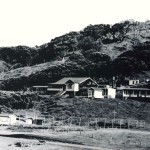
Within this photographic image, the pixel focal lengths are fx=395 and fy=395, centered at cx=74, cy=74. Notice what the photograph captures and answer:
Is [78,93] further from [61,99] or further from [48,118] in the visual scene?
[48,118]

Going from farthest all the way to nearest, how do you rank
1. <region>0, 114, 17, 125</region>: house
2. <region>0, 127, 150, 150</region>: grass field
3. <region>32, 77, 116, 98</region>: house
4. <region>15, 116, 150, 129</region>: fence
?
<region>32, 77, 116, 98</region>: house
<region>0, 114, 17, 125</region>: house
<region>15, 116, 150, 129</region>: fence
<region>0, 127, 150, 150</region>: grass field

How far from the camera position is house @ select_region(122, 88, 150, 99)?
78.5 meters

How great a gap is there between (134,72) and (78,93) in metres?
19.1

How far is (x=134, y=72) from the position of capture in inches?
3915

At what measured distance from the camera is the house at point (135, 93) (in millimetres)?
78500

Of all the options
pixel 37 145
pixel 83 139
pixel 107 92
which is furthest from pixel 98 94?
pixel 37 145

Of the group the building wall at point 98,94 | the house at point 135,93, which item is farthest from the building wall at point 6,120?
the house at point 135,93

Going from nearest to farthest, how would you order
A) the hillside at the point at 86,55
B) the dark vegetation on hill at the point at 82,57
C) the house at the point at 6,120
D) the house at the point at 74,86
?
the house at the point at 6,120 < the house at the point at 74,86 < the dark vegetation on hill at the point at 82,57 < the hillside at the point at 86,55

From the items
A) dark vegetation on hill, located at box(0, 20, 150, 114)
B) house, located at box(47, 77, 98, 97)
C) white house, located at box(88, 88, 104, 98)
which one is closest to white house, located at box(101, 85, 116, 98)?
white house, located at box(88, 88, 104, 98)

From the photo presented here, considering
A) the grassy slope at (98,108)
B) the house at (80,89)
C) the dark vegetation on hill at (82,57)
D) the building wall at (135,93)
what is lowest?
the grassy slope at (98,108)

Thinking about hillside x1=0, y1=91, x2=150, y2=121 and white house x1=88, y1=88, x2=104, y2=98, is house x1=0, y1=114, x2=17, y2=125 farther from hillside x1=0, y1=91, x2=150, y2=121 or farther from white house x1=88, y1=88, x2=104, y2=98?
white house x1=88, y1=88, x2=104, y2=98

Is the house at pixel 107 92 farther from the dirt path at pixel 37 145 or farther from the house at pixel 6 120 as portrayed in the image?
the dirt path at pixel 37 145

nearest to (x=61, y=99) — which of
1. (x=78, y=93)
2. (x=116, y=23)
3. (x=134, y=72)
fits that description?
(x=78, y=93)

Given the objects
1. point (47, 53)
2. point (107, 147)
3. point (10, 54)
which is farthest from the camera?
point (10, 54)
